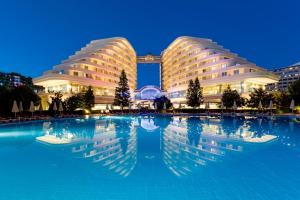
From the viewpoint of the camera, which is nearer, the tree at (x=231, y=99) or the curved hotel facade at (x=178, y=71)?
the tree at (x=231, y=99)

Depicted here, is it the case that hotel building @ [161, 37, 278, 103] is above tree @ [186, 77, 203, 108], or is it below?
above

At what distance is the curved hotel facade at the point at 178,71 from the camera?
198ft

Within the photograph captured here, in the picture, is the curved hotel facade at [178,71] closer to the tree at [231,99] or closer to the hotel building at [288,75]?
the tree at [231,99]

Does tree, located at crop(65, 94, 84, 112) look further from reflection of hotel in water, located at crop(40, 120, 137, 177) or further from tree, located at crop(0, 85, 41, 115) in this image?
reflection of hotel in water, located at crop(40, 120, 137, 177)

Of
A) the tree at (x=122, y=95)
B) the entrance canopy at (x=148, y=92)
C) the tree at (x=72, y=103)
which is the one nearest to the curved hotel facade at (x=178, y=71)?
the entrance canopy at (x=148, y=92)

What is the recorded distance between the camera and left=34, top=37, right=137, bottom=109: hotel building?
59.7 metres

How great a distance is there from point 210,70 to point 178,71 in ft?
71.1

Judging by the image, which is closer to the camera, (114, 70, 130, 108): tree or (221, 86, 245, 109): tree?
(221, 86, 245, 109): tree

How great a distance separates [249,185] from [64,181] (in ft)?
18.6

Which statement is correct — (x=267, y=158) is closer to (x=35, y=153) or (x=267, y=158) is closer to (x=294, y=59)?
(x=35, y=153)

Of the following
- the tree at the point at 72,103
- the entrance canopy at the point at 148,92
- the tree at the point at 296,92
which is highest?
the entrance canopy at the point at 148,92

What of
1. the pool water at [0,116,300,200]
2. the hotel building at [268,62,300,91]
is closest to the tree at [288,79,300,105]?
the pool water at [0,116,300,200]

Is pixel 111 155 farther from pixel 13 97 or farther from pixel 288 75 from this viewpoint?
pixel 288 75

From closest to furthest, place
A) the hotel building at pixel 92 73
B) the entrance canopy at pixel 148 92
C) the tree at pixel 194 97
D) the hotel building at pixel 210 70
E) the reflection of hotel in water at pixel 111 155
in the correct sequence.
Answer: the reflection of hotel in water at pixel 111 155
the hotel building at pixel 92 73
the tree at pixel 194 97
the hotel building at pixel 210 70
the entrance canopy at pixel 148 92
